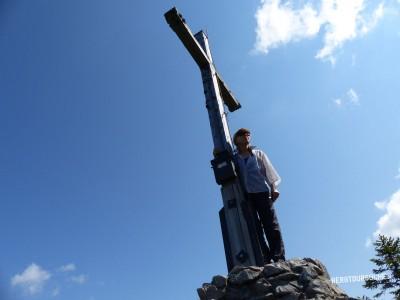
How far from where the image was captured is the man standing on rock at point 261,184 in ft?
15.0

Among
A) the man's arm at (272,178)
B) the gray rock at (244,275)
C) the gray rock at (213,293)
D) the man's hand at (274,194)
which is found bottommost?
the gray rock at (213,293)

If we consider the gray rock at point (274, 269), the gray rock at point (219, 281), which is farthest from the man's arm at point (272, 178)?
the gray rock at point (219, 281)

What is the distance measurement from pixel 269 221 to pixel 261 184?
0.50 meters

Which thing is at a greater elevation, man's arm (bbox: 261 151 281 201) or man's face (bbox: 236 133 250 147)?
man's face (bbox: 236 133 250 147)

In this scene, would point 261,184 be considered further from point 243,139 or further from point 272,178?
point 243,139

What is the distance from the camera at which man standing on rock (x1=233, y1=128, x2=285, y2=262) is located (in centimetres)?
457

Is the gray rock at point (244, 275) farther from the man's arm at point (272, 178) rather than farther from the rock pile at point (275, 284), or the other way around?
the man's arm at point (272, 178)

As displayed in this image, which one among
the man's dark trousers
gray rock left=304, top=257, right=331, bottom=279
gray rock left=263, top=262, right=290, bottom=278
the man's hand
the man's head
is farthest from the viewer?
the man's head

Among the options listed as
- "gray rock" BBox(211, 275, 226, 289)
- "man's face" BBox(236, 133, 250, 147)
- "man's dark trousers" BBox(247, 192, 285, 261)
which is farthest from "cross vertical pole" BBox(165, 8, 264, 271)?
"gray rock" BBox(211, 275, 226, 289)

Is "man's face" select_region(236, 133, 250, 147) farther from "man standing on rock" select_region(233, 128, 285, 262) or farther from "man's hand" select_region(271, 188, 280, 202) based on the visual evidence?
"man's hand" select_region(271, 188, 280, 202)

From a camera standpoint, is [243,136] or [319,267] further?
[243,136]

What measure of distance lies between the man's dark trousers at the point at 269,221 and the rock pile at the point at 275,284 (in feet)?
2.04

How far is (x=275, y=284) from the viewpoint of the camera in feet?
11.6

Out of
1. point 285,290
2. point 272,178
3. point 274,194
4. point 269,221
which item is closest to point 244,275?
point 285,290
